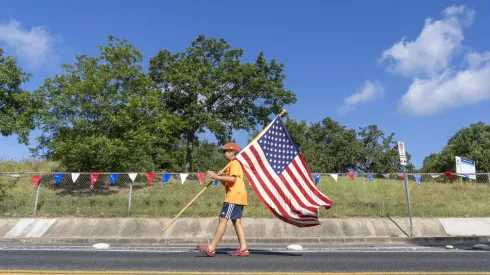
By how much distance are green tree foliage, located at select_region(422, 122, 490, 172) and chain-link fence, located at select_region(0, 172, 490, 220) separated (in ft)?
128

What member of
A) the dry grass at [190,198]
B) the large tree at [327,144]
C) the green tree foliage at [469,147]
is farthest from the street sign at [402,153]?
the green tree foliage at [469,147]

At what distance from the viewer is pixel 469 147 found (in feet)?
183

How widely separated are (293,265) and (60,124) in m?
16.0

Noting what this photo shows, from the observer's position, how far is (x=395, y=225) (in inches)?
505

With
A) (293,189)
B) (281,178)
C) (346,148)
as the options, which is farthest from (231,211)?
(346,148)

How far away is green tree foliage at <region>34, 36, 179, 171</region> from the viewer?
17.7 metres

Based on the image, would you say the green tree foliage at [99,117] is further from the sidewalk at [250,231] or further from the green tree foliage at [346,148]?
the green tree foliage at [346,148]

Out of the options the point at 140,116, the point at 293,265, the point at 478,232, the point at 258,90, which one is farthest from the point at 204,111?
the point at 293,265

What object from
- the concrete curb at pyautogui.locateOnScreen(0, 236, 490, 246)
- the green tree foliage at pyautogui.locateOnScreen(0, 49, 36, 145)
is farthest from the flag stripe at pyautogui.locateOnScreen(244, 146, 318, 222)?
the green tree foliage at pyautogui.locateOnScreen(0, 49, 36, 145)

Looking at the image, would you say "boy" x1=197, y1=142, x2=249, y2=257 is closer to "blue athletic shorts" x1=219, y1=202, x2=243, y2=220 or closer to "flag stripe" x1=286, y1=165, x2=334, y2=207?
"blue athletic shorts" x1=219, y1=202, x2=243, y2=220

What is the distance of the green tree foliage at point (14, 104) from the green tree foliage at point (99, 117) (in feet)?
7.28

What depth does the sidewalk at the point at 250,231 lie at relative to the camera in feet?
36.9

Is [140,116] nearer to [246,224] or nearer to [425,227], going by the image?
[246,224]

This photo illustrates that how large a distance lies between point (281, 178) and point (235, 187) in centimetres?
117
